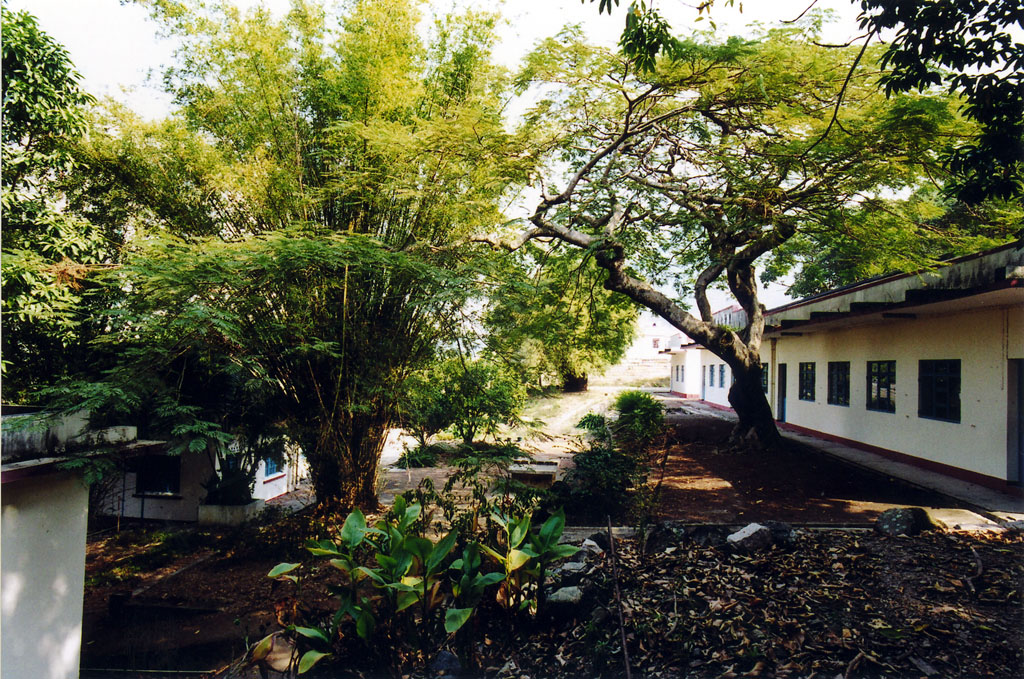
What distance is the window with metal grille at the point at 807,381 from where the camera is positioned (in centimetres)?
1312

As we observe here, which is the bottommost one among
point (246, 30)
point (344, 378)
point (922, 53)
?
point (344, 378)

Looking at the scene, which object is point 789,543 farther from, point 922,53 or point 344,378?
point 344,378

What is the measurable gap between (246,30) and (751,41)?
5390 mm

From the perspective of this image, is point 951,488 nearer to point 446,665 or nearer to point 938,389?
point 938,389

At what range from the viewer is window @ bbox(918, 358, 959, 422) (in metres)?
7.94

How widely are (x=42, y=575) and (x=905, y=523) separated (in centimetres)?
656

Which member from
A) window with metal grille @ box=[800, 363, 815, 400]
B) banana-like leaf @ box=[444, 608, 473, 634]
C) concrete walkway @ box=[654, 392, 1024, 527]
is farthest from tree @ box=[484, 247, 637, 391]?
window with metal grille @ box=[800, 363, 815, 400]

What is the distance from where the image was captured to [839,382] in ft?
38.5

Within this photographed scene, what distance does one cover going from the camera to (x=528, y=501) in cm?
497

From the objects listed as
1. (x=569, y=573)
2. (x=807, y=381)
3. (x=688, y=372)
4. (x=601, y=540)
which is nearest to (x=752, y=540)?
(x=601, y=540)

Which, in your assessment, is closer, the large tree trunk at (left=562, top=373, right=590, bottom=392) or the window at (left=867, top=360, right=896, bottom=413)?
the window at (left=867, top=360, right=896, bottom=413)

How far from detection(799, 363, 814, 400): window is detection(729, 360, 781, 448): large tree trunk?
4653 millimetres

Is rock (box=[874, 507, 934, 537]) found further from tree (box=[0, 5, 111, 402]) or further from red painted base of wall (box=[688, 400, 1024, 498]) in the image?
tree (box=[0, 5, 111, 402])

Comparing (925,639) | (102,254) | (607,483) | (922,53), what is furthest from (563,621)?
(102,254)
